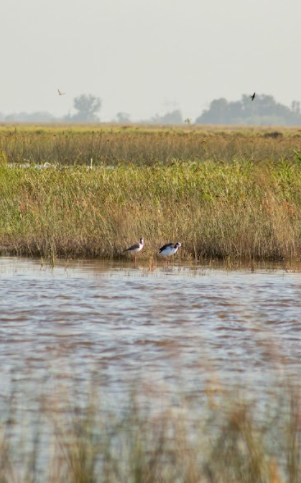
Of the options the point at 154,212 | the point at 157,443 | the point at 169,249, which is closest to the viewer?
the point at 157,443

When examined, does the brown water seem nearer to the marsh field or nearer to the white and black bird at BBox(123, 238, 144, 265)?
the marsh field

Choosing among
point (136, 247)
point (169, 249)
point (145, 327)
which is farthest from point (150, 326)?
point (136, 247)

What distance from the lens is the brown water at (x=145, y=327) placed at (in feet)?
25.8

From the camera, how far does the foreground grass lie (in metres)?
16.0

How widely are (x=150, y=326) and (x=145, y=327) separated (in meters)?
0.08

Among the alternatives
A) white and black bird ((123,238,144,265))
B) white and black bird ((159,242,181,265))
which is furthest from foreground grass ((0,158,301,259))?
white and black bird ((159,242,181,265))

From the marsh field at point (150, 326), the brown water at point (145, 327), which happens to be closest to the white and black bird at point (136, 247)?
the marsh field at point (150, 326)

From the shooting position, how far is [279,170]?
19609 mm

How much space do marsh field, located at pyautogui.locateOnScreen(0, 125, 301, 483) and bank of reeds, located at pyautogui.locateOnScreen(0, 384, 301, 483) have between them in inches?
0.6

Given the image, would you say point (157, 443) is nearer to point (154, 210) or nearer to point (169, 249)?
point (169, 249)

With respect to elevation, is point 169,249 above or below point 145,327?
below

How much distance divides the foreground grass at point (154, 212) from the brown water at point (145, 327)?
1205mm

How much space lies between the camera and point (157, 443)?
5.80m

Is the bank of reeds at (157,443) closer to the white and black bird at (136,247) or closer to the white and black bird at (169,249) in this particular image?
Result: the white and black bird at (169,249)
